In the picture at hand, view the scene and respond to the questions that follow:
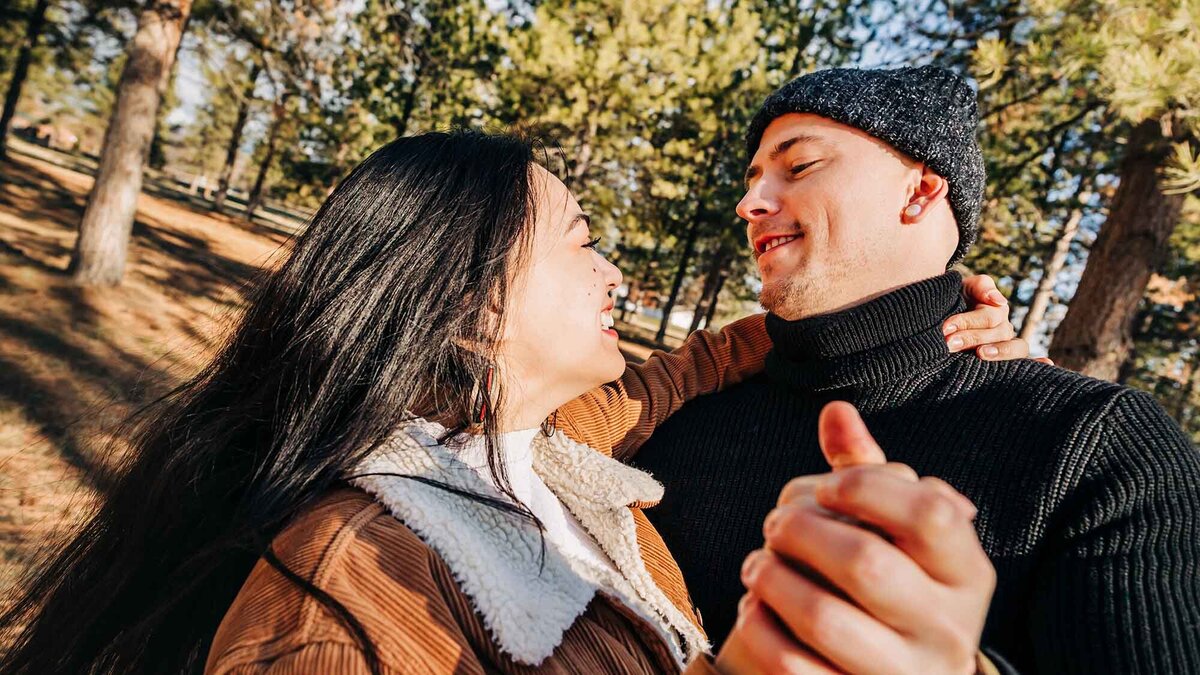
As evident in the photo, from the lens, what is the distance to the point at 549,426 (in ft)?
7.22

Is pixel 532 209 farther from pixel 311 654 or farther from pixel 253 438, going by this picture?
pixel 311 654

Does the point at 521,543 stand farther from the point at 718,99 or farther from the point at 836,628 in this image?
the point at 718,99

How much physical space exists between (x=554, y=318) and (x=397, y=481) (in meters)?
0.65

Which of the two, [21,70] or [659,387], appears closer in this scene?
[659,387]

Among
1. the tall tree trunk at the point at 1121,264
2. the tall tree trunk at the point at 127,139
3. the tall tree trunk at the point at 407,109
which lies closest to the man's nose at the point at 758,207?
the tall tree trunk at the point at 1121,264

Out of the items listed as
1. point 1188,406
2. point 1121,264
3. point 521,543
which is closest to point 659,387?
point 521,543

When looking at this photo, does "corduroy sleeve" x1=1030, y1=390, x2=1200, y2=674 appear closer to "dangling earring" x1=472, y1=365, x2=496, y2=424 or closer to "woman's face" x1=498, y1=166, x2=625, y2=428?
"woman's face" x1=498, y1=166, x2=625, y2=428

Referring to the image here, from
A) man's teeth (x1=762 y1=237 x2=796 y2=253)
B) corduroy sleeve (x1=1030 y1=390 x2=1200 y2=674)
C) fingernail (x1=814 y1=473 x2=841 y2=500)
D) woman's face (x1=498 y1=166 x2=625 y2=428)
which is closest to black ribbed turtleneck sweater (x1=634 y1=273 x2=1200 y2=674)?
corduroy sleeve (x1=1030 y1=390 x2=1200 y2=674)

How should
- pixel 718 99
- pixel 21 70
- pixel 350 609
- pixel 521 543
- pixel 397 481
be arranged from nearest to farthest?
pixel 350 609 < pixel 397 481 < pixel 521 543 < pixel 718 99 < pixel 21 70

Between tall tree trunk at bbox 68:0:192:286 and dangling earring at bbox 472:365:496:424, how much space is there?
8.68 metres

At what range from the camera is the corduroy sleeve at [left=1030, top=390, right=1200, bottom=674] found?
1338 millimetres

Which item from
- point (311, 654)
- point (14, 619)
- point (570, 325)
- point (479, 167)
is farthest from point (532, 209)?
point (14, 619)

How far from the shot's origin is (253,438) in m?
1.62

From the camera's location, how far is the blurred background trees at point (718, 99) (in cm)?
416
